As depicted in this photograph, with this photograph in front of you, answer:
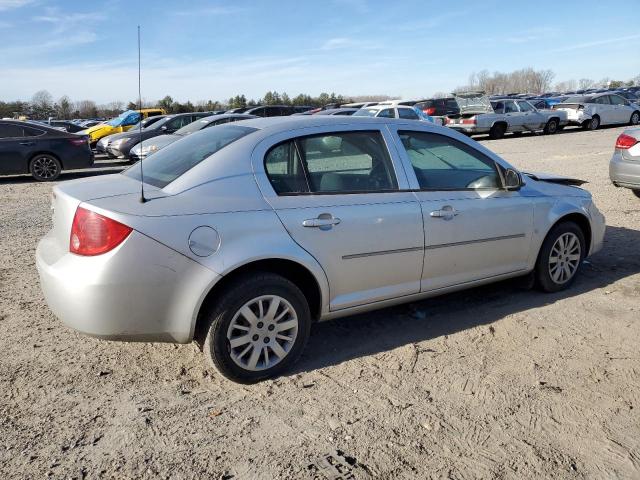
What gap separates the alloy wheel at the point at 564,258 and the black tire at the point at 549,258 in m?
0.01

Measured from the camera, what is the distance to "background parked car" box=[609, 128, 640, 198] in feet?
27.8

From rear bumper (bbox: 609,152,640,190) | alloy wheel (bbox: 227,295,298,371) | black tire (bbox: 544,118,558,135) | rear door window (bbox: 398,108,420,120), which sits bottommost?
alloy wheel (bbox: 227,295,298,371)

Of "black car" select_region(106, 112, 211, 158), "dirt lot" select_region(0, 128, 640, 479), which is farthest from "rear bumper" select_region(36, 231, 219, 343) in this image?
"black car" select_region(106, 112, 211, 158)

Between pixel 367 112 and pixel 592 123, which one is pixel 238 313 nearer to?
pixel 367 112

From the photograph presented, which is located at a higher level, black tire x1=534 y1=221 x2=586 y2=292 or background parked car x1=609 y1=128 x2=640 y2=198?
background parked car x1=609 y1=128 x2=640 y2=198

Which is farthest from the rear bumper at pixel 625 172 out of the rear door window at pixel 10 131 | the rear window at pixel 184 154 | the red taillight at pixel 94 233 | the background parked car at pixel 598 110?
the background parked car at pixel 598 110

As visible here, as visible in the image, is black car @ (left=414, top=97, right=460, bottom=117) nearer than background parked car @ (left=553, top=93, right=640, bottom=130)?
Yes

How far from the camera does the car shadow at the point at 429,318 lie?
13.1 feet

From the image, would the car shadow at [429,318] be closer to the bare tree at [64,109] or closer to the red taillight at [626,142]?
the red taillight at [626,142]

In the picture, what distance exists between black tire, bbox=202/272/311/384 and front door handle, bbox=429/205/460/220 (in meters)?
1.20

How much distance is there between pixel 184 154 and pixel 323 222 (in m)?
1.12

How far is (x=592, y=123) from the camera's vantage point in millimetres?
25688

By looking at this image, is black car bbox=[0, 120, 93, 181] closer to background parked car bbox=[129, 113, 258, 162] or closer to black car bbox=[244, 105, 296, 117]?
background parked car bbox=[129, 113, 258, 162]

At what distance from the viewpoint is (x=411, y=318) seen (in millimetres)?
4535
